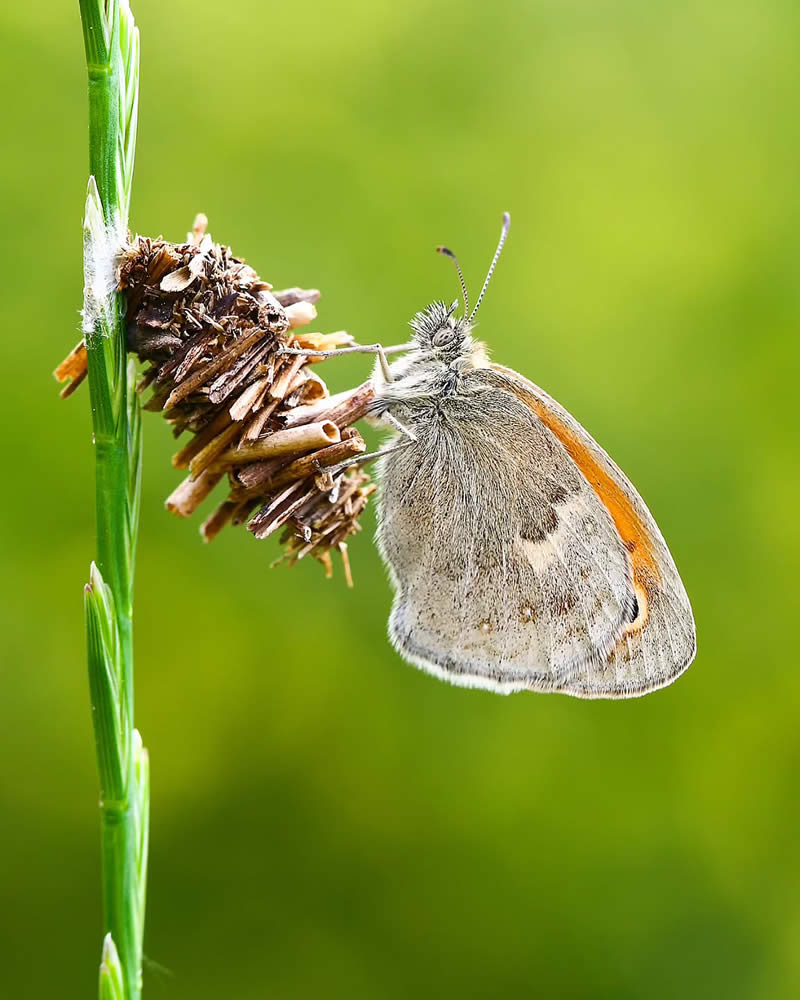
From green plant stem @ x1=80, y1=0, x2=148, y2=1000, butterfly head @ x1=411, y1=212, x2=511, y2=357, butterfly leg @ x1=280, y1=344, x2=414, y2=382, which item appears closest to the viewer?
green plant stem @ x1=80, y1=0, x2=148, y2=1000

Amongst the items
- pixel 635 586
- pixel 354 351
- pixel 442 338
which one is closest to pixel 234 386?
pixel 354 351

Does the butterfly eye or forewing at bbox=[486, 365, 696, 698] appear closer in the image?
forewing at bbox=[486, 365, 696, 698]

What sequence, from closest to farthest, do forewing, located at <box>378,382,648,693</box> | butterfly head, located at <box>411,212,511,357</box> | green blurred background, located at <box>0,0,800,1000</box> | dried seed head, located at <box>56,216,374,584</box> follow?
1. dried seed head, located at <box>56,216,374,584</box>
2. forewing, located at <box>378,382,648,693</box>
3. butterfly head, located at <box>411,212,511,357</box>
4. green blurred background, located at <box>0,0,800,1000</box>

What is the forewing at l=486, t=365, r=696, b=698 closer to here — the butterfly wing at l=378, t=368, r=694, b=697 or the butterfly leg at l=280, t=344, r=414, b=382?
the butterfly wing at l=378, t=368, r=694, b=697

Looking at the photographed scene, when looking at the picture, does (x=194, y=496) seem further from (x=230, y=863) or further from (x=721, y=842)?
(x=721, y=842)

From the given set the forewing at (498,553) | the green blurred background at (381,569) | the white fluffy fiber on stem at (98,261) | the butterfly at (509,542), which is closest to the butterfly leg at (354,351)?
the butterfly at (509,542)

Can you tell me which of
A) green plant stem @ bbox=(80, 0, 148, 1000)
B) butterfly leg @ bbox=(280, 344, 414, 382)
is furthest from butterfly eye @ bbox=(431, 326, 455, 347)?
green plant stem @ bbox=(80, 0, 148, 1000)
